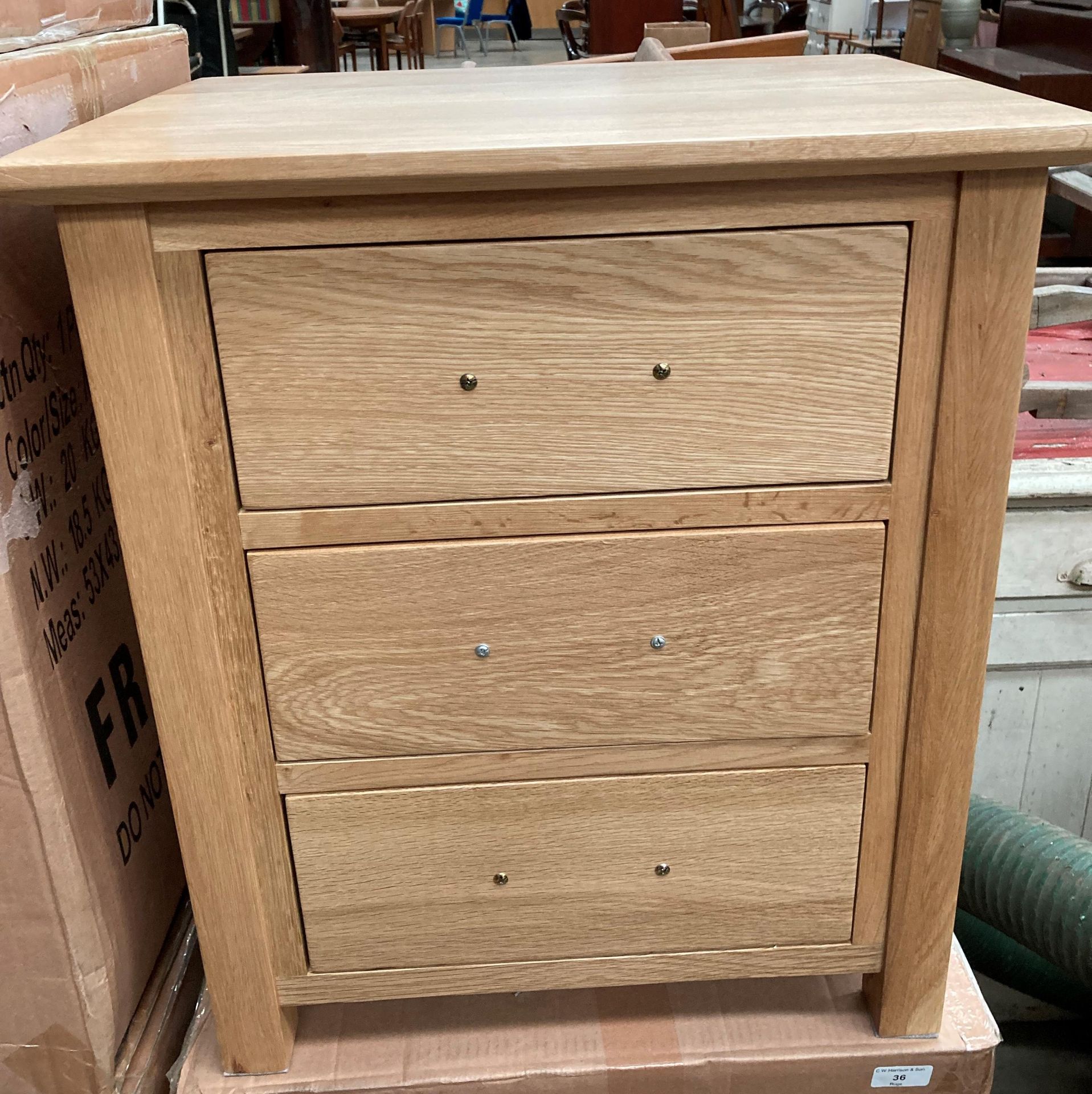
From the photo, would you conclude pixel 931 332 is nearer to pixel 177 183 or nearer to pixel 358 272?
pixel 358 272

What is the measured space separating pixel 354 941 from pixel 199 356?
50 cm

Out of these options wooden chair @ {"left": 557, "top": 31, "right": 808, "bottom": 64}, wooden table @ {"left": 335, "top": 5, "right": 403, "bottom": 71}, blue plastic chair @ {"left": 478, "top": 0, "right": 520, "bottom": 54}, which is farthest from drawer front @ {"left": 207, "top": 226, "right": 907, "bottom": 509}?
blue plastic chair @ {"left": 478, "top": 0, "right": 520, "bottom": 54}

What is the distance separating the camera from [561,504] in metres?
0.74

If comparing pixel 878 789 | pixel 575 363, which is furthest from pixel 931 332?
pixel 878 789

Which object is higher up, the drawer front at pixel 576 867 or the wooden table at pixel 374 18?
the wooden table at pixel 374 18

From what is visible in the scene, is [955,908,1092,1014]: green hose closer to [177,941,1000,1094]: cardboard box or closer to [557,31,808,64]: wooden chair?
[177,941,1000,1094]: cardboard box

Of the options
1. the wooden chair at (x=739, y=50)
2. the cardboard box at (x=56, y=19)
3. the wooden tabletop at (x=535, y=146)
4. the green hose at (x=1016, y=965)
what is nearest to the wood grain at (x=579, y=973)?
the green hose at (x=1016, y=965)

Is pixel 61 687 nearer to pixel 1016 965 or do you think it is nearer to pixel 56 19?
pixel 56 19

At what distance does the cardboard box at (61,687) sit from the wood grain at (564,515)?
203mm

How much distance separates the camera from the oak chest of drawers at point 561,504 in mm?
663

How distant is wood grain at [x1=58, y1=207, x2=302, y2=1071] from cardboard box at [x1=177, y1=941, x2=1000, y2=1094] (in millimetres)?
58

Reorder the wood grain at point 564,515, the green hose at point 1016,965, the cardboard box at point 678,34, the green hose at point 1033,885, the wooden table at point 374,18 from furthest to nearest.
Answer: the wooden table at point 374,18, the cardboard box at point 678,34, the green hose at point 1016,965, the green hose at point 1033,885, the wood grain at point 564,515

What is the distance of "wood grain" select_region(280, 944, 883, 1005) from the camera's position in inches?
34.8

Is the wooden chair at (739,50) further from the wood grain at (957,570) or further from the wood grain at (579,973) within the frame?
the wood grain at (579,973)
